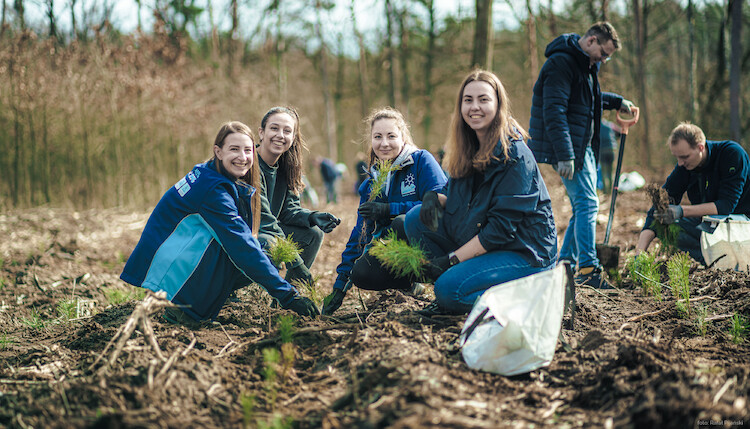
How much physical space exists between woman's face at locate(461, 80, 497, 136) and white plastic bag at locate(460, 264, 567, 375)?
1.00 metres

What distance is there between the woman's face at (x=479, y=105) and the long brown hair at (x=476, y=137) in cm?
3

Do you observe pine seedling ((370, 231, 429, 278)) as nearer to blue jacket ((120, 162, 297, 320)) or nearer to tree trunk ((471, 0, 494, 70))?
blue jacket ((120, 162, 297, 320))

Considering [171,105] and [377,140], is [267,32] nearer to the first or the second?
[171,105]

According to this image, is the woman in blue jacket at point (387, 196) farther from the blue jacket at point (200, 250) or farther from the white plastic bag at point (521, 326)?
the white plastic bag at point (521, 326)

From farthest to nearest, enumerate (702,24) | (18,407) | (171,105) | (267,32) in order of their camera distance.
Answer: (267,32) < (702,24) < (171,105) < (18,407)

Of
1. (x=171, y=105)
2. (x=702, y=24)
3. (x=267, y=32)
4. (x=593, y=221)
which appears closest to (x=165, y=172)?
(x=171, y=105)

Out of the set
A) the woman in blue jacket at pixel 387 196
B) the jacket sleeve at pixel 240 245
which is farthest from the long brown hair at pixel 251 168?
the woman in blue jacket at pixel 387 196

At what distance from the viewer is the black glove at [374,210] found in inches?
141


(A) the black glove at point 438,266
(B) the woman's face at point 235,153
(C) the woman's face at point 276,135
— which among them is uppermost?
(C) the woman's face at point 276,135

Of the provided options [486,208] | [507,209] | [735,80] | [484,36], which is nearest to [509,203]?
[507,209]

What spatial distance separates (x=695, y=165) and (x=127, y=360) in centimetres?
430

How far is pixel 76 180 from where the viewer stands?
1048cm

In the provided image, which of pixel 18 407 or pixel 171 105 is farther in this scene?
pixel 171 105

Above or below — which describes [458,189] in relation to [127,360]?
above
